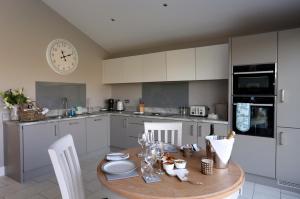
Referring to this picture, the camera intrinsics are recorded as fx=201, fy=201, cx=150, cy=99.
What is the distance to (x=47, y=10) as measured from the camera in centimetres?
356

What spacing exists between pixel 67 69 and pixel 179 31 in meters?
2.24

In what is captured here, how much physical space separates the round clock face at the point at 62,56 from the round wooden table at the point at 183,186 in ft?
9.67

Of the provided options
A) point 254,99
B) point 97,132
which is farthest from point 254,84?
point 97,132

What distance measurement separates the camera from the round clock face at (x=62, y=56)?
3.64 m

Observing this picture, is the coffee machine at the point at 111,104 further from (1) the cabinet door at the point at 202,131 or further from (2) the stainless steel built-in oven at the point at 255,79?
(2) the stainless steel built-in oven at the point at 255,79

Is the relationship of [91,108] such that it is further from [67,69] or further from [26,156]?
[26,156]

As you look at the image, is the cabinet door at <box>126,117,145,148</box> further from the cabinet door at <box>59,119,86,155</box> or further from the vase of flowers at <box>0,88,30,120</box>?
the vase of flowers at <box>0,88,30,120</box>

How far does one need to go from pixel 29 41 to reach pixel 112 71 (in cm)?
167

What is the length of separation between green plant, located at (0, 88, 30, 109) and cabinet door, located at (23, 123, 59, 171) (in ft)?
1.48

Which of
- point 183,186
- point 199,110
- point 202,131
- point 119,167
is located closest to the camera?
point 183,186

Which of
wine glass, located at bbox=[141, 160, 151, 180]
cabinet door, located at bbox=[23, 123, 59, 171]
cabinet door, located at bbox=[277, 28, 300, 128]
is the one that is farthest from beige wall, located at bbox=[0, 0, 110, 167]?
cabinet door, located at bbox=[277, 28, 300, 128]

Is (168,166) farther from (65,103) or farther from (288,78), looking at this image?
(65,103)

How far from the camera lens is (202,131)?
315 cm

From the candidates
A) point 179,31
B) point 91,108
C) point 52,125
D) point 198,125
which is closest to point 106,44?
point 91,108
